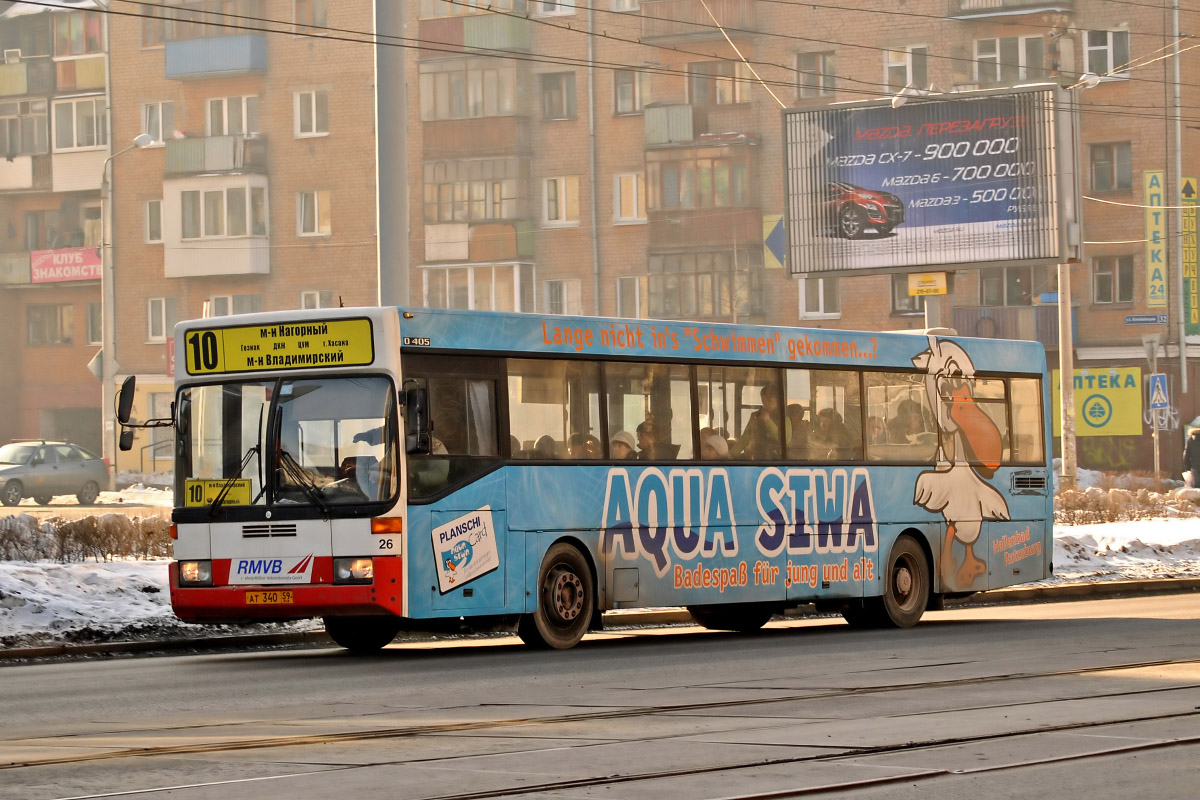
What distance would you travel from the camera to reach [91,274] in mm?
72000

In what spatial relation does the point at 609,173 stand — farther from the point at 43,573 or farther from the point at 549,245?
the point at 43,573

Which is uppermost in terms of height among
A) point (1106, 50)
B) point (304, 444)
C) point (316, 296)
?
point (1106, 50)

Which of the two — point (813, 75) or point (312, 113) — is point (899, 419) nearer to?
point (813, 75)

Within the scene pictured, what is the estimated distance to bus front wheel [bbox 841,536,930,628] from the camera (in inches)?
759

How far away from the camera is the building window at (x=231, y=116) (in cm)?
6944

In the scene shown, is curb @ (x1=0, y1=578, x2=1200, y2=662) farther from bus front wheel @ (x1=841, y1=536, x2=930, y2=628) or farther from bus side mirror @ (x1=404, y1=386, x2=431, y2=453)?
bus side mirror @ (x1=404, y1=386, x2=431, y2=453)

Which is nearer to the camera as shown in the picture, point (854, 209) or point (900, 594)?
point (900, 594)

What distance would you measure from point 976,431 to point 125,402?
9474 millimetres

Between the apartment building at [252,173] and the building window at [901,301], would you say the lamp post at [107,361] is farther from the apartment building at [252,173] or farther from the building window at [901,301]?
the building window at [901,301]

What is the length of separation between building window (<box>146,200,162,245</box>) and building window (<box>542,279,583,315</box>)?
15.8 meters

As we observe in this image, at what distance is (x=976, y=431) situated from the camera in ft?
67.1

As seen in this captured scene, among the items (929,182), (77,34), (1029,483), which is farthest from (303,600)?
(77,34)

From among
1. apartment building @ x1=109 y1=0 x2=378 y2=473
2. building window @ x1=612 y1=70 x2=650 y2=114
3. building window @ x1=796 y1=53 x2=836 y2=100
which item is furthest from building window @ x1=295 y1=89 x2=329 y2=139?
building window @ x1=796 y1=53 x2=836 y2=100

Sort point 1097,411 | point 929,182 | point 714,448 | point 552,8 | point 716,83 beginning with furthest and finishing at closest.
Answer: point 552,8, point 716,83, point 1097,411, point 929,182, point 714,448
